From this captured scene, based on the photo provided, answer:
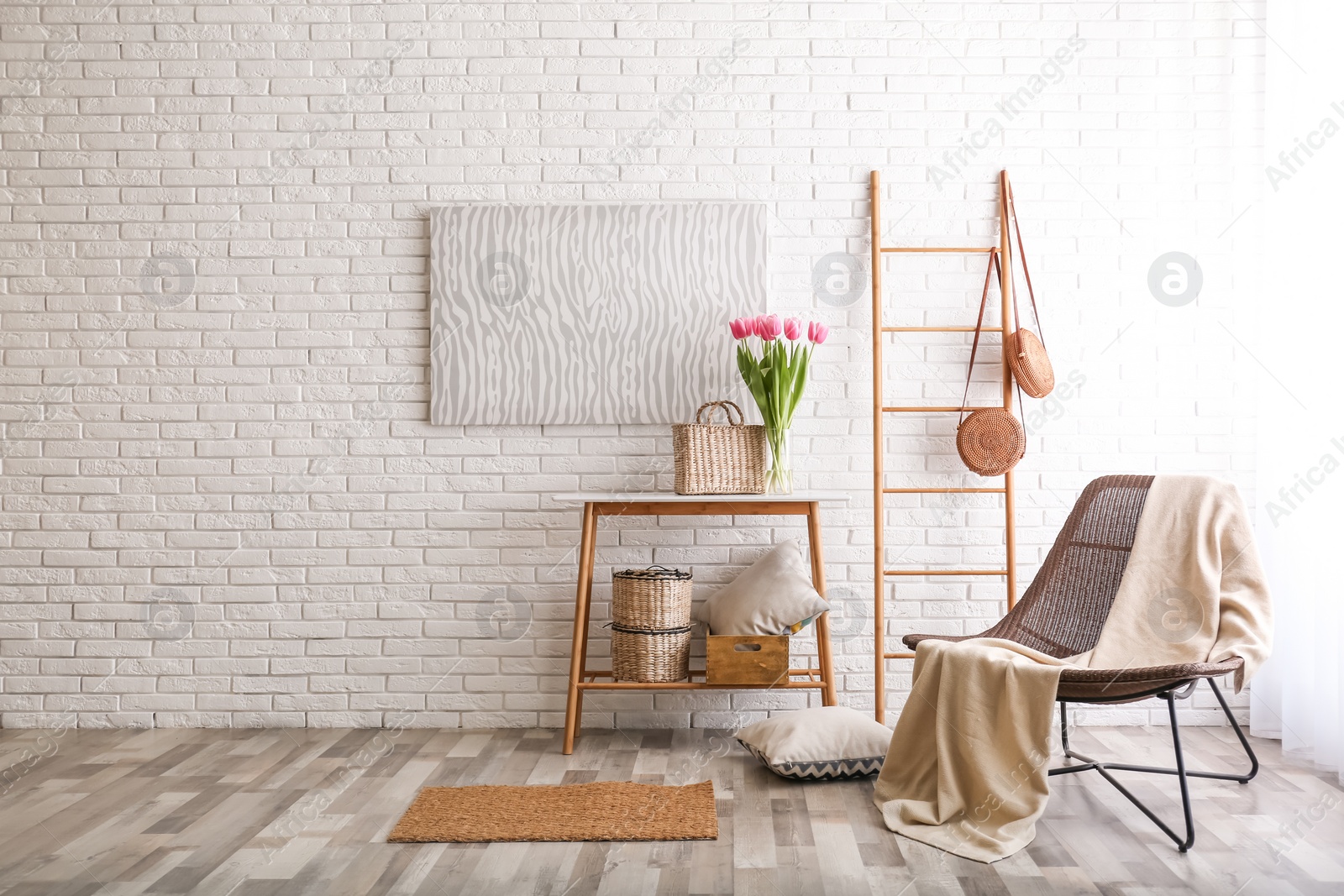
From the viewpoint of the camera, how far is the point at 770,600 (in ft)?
10.1

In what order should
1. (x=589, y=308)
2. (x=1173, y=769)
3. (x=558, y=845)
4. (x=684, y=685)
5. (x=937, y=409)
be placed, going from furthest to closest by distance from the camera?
1. (x=589, y=308)
2. (x=937, y=409)
3. (x=684, y=685)
4. (x=1173, y=769)
5. (x=558, y=845)

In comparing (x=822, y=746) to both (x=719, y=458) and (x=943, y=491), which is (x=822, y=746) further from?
(x=943, y=491)

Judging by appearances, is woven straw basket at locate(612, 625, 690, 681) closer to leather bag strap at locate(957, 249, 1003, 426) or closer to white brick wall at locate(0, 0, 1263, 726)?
white brick wall at locate(0, 0, 1263, 726)

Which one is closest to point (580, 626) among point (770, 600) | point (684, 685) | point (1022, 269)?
point (684, 685)

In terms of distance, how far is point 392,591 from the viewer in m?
3.49

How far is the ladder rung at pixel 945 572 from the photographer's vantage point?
3.35 meters

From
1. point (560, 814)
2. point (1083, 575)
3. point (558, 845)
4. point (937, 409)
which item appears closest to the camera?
point (558, 845)

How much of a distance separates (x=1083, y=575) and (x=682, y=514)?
1.27 m

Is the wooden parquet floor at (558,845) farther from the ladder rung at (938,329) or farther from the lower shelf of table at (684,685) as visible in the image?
the ladder rung at (938,329)

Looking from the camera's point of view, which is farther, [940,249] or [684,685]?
[940,249]

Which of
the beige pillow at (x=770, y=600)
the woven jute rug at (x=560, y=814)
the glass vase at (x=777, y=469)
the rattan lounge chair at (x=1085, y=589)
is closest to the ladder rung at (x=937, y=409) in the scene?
the glass vase at (x=777, y=469)

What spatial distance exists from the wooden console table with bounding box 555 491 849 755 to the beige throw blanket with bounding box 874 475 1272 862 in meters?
0.51

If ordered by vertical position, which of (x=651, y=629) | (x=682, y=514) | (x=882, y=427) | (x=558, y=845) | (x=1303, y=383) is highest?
(x=1303, y=383)

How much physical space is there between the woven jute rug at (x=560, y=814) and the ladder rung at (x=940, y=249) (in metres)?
1.94
